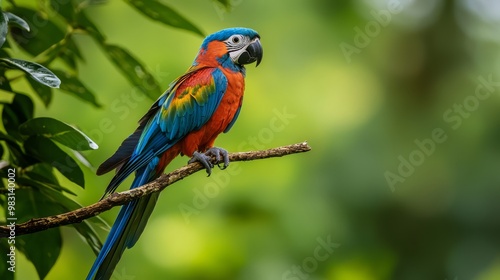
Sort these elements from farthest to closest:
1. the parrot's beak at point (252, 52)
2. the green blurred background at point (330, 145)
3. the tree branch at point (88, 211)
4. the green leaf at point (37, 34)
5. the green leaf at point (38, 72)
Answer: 1. the green blurred background at point (330, 145)
2. the parrot's beak at point (252, 52)
3. the green leaf at point (37, 34)
4. the green leaf at point (38, 72)
5. the tree branch at point (88, 211)

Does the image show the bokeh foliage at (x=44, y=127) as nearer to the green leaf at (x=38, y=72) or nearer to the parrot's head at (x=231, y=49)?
the green leaf at (x=38, y=72)

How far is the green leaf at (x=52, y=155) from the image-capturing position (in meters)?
1.60

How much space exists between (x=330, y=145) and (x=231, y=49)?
87.9 inches

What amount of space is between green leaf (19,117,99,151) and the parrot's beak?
724 mm

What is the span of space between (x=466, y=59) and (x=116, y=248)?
4.13 m

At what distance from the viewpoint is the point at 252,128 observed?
3.83 metres

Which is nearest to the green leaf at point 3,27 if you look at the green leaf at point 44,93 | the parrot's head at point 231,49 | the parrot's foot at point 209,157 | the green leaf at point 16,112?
the green leaf at point 16,112

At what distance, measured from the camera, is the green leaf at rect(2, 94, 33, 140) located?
1690 millimetres

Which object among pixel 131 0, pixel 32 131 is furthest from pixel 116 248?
pixel 131 0

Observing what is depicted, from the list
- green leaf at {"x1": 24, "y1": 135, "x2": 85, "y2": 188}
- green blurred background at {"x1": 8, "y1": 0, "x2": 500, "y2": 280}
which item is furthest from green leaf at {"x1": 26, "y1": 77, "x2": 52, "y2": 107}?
green blurred background at {"x1": 8, "y1": 0, "x2": 500, "y2": 280}

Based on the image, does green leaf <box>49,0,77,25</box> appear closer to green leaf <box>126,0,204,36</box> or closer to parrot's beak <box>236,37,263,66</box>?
green leaf <box>126,0,204,36</box>

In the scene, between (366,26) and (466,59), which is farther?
(466,59)

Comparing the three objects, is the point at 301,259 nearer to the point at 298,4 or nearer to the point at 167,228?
the point at 167,228

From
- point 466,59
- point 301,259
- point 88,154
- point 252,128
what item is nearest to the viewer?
point 88,154
